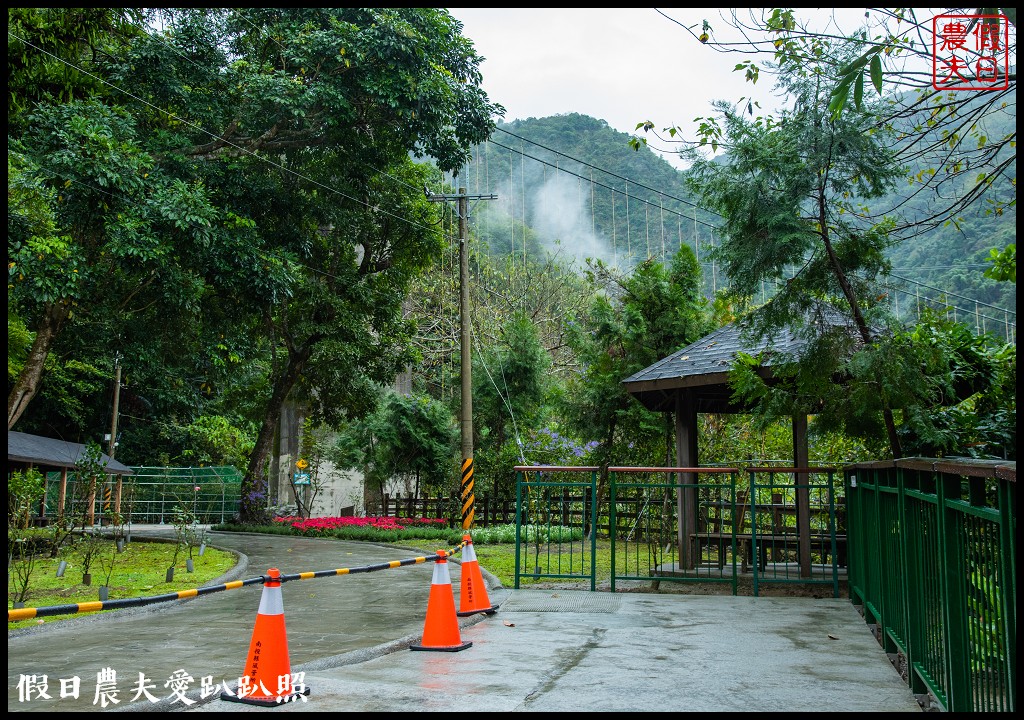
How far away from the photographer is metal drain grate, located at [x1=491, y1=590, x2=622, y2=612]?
9.59m

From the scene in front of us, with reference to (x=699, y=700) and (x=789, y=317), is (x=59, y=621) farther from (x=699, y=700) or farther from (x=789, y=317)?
(x=789, y=317)

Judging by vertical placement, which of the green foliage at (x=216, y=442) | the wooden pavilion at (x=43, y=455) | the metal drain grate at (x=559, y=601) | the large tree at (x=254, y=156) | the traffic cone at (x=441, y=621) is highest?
the large tree at (x=254, y=156)

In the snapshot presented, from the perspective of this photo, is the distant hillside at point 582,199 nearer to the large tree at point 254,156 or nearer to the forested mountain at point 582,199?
the forested mountain at point 582,199

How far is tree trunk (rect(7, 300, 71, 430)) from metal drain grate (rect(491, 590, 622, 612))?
34.5 feet

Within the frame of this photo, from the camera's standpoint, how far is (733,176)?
9.16 meters

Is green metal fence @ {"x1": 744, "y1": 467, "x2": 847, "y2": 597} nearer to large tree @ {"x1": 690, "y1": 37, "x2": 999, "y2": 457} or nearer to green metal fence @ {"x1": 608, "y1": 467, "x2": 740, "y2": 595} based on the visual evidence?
green metal fence @ {"x1": 608, "y1": 467, "x2": 740, "y2": 595}

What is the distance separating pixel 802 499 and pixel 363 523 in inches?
685

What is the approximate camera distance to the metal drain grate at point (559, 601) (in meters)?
9.59

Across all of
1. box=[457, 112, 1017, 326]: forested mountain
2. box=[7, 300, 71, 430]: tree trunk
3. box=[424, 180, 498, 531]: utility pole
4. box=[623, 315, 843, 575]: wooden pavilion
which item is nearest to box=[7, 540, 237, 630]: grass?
box=[7, 300, 71, 430]: tree trunk

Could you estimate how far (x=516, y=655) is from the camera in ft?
22.4

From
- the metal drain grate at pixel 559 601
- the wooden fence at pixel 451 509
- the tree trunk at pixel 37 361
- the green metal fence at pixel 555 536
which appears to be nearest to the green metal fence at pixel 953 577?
the metal drain grate at pixel 559 601

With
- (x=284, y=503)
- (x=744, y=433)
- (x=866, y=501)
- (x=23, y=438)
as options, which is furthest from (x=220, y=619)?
(x=284, y=503)

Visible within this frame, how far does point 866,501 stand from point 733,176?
364cm

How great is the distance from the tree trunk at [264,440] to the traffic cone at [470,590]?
1744cm
